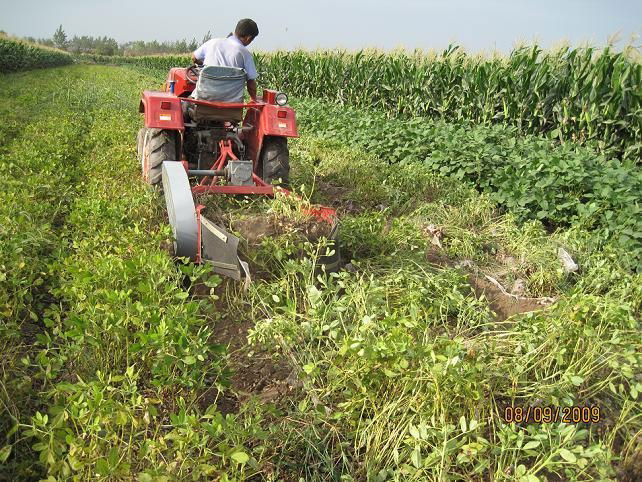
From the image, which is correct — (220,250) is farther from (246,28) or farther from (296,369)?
(246,28)

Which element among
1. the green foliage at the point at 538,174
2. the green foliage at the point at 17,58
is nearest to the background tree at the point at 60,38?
the green foliage at the point at 17,58

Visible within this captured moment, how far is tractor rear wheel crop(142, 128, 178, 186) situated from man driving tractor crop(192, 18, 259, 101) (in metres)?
0.79

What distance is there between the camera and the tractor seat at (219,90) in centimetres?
442

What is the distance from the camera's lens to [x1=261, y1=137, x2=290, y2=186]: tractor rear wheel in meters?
4.84

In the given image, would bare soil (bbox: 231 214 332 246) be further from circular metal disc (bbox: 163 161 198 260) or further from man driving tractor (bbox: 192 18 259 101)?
man driving tractor (bbox: 192 18 259 101)

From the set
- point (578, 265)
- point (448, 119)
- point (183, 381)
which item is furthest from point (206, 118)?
point (448, 119)

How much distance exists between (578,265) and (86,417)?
3.96 m

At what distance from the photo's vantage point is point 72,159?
21.7 ft

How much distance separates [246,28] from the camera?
191 inches

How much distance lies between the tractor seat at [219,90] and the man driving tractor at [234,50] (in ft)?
0.79

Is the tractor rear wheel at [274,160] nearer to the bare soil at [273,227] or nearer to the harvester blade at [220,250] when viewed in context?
the bare soil at [273,227]

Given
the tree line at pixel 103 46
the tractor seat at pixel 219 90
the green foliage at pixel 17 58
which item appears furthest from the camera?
the tree line at pixel 103 46

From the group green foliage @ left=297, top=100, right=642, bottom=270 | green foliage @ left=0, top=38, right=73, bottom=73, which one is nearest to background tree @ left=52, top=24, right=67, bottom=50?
green foliage @ left=0, top=38, right=73, bottom=73
